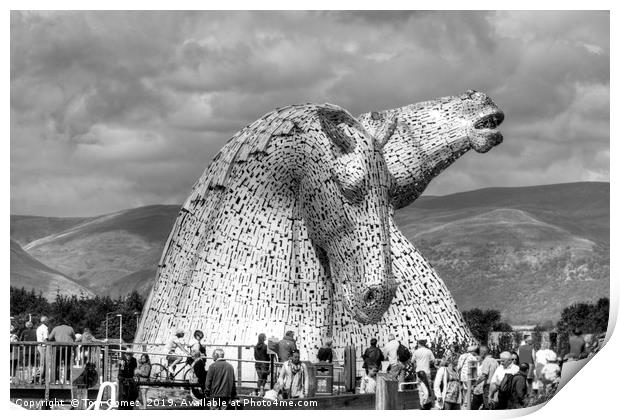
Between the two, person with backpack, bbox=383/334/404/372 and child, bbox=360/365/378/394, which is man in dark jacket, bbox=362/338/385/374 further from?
child, bbox=360/365/378/394

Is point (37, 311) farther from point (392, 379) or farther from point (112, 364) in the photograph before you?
point (392, 379)

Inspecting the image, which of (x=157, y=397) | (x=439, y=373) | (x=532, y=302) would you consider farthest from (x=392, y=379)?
(x=532, y=302)

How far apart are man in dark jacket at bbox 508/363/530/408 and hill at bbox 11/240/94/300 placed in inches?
3096

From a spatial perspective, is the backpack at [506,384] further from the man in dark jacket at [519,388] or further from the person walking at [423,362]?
the person walking at [423,362]

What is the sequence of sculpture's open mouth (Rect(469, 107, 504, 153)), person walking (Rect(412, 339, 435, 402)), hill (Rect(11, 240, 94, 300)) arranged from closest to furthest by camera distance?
person walking (Rect(412, 339, 435, 402)), sculpture's open mouth (Rect(469, 107, 504, 153)), hill (Rect(11, 240, 94, 300))

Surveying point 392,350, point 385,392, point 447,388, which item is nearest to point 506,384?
point 447,388

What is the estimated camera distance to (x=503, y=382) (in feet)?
42.9

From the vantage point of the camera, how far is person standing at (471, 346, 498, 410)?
13688 mm

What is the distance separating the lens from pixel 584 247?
8738 cm

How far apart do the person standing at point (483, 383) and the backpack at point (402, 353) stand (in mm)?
2173

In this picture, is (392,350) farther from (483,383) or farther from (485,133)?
(485,133)

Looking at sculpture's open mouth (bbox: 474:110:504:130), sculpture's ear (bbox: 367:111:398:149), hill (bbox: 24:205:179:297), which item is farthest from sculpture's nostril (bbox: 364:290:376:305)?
hill (bbox: 24:205:179:297)

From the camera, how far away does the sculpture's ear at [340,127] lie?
56.4ft

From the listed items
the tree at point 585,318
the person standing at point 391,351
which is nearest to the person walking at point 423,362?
the person standing at point 391,351
